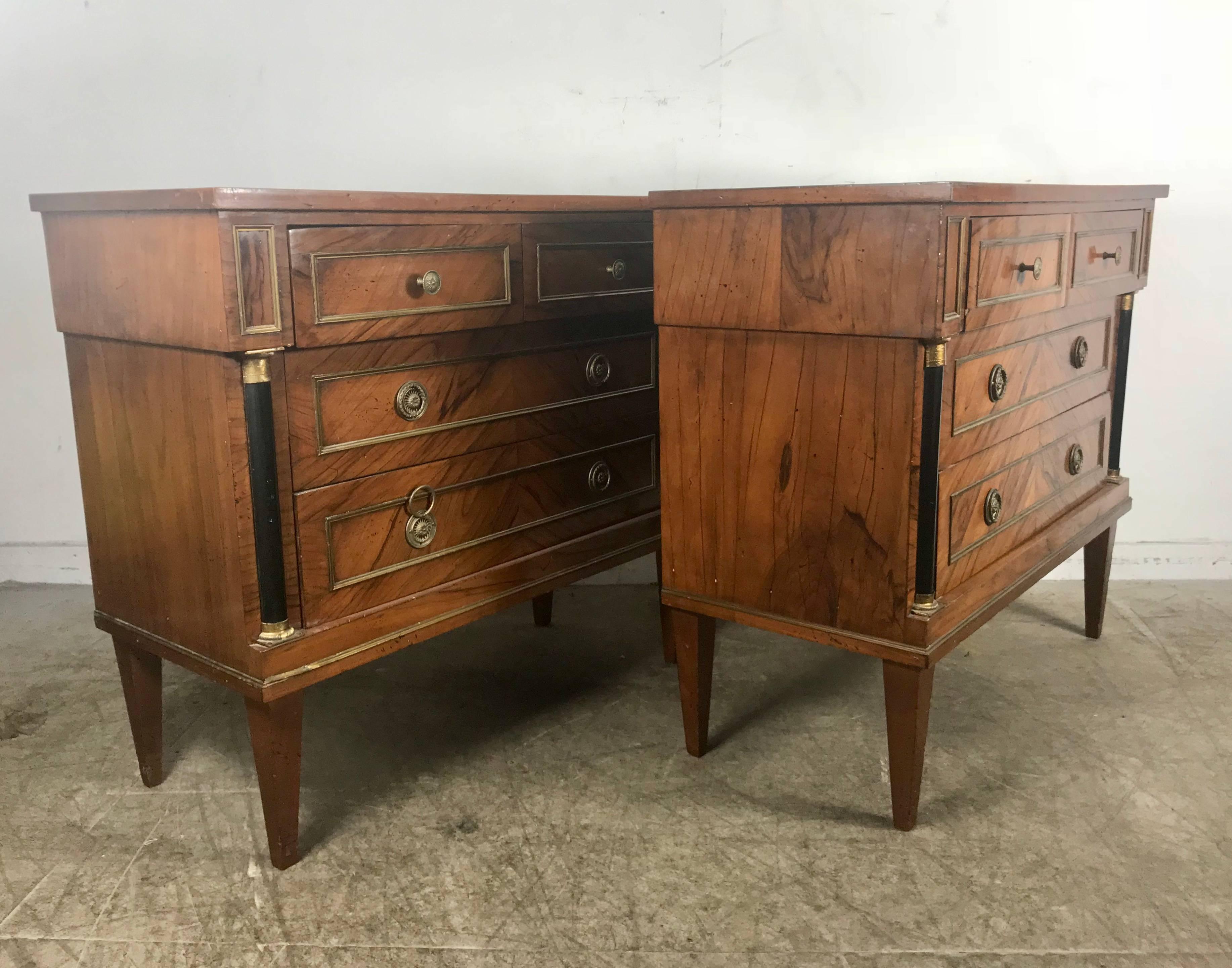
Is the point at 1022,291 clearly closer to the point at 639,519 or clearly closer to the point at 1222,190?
the point at 639,519

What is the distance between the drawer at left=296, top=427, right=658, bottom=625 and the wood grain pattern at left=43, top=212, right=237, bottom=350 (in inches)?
12.2

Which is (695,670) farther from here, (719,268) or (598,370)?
(719,268)

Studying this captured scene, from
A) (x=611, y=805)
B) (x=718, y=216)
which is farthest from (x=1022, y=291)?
(x=611, y=805)

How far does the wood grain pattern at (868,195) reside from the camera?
5.30ft

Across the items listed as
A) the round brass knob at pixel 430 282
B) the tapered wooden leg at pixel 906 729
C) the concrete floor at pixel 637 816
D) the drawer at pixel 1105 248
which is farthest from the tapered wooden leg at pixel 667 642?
the drawer at pixel 1105 248

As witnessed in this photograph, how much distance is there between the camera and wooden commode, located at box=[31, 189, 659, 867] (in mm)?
1624

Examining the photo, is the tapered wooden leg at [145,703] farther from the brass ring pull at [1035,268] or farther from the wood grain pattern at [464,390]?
the brass ring pull at [1035,268]

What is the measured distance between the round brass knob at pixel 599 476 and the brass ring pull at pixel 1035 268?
2.85 ft

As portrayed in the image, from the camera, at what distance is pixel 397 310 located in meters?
1.78

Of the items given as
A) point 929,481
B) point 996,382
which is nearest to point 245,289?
point 929,481

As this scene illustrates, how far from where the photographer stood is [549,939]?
64.1 inches

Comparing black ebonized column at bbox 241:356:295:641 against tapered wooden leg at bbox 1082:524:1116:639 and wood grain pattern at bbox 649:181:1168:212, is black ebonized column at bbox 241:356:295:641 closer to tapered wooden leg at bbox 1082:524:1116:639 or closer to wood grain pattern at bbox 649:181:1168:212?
wood grain pattern at bbox 649:181:1168:212

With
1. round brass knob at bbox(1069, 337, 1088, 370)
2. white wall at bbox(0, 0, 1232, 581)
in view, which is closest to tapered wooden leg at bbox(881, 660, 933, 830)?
round brass knob at bbox(1069, 337, 1088, 370)

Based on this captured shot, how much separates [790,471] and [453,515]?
59 centimetres
